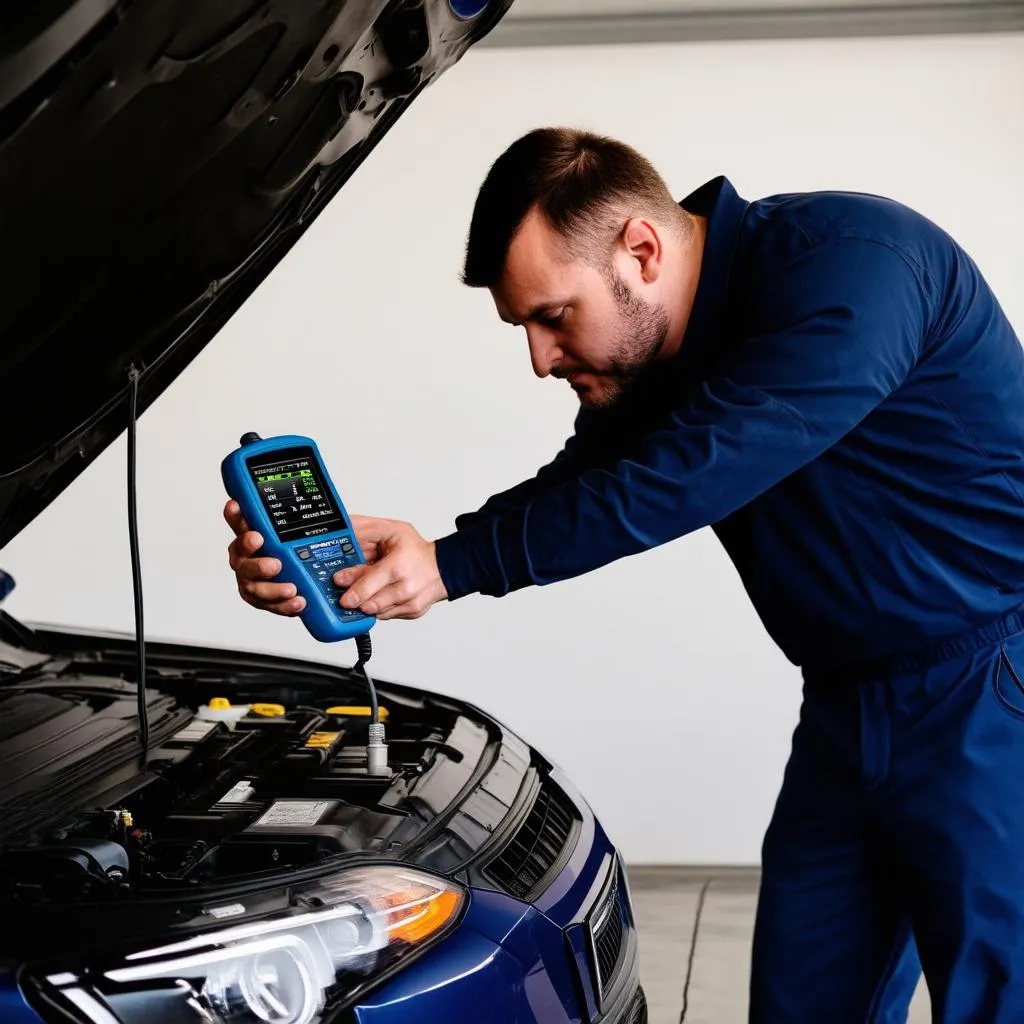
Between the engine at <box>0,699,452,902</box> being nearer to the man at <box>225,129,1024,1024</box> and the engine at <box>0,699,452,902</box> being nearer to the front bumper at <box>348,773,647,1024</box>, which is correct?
the front bumper at <box>348,773,647,1024</box>

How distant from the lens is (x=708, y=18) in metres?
4.00

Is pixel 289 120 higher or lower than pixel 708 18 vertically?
lower

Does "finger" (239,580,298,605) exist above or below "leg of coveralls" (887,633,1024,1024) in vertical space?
above

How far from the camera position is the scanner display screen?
1963 millimetres

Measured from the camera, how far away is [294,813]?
1.91 metres

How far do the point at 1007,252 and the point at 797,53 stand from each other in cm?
86

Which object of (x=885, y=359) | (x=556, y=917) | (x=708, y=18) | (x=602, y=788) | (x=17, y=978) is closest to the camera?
(x=17, y=978)

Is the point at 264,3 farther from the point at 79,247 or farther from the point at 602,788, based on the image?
the point at 602,788

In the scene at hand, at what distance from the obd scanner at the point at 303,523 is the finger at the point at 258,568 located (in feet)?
0.04

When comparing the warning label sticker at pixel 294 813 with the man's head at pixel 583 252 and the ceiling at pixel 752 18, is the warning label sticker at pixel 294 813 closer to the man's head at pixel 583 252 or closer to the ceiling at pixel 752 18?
the man's head at pixel 583 252

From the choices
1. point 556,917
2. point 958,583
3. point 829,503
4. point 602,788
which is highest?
point 829,503

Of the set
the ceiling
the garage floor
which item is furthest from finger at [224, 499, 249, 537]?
the ceiling

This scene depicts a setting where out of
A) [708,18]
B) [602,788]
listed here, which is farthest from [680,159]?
[602,788]

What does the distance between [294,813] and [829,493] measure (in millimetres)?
883
